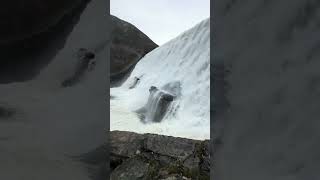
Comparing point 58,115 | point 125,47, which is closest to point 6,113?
point 58,115

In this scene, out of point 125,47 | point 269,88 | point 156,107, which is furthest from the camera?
point 125,47

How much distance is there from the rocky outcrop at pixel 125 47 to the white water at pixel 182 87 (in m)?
0.48

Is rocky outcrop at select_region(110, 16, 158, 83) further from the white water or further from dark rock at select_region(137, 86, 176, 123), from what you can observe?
dark rock at select_region(137, 86, 176, 123)

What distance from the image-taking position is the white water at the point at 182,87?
303 inches

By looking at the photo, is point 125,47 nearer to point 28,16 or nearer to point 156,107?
point 156,107

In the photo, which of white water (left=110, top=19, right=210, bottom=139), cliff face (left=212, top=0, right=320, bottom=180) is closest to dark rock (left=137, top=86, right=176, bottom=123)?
white water (left=110, top=19, right=210, bottom=139)

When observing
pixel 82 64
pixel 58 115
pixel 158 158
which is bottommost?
pixel 158 158

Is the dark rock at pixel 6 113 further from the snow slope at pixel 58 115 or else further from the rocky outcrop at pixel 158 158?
the rocky outcrop at pixel 158 158

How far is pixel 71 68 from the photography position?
92 cm

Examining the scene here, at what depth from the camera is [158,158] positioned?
18.4ft

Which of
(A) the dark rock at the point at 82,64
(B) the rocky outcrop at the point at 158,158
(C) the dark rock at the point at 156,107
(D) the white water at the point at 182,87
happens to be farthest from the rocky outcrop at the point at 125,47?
(A) the dark rock at the point at 82,64

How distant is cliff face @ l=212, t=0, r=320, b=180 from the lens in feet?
2.82

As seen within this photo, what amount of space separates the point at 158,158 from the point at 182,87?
144 inches

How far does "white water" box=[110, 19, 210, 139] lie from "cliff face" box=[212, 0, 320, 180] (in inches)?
230
